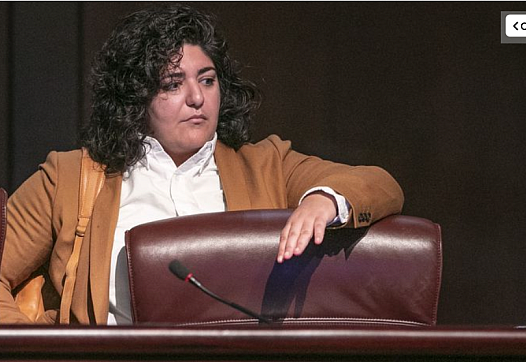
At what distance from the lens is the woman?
2096 mm

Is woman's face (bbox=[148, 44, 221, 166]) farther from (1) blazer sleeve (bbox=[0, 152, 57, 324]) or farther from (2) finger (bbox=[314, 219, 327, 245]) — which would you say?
(2) finger (bbox=[314, 219, 327, 245])

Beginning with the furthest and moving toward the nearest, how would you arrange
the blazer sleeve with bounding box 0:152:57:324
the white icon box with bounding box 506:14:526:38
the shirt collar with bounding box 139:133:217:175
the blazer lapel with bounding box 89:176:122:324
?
the white icon box with bounding box 506:14:526:38, the shirt collar with bounding box 139:133:217:175, the blazer sleeve with bounding box 0:152:57:324, the blazer lapel with bounding box 89:176:122:324

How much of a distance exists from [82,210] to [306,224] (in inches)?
26.2

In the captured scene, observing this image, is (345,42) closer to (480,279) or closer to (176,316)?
(480,279)

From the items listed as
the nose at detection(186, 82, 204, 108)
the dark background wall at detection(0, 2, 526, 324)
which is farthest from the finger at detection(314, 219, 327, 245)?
the dark background wall at detection(0, 2, 526, 324)

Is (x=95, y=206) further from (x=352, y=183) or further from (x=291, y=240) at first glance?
(x=291, y=240)

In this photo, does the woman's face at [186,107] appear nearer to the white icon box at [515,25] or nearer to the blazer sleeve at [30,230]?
the blazer sleeve at [30,230]

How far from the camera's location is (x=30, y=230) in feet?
7.13

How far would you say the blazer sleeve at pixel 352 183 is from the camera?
5.97 ft

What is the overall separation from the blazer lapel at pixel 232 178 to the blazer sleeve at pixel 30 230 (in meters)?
0.35

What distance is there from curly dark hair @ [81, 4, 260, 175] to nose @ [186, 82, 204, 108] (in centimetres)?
8

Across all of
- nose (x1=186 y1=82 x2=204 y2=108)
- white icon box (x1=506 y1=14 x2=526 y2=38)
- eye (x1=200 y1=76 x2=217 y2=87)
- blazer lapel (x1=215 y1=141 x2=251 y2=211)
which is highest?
white icon box (x1=506 y1=14 x2=526 y2=38)

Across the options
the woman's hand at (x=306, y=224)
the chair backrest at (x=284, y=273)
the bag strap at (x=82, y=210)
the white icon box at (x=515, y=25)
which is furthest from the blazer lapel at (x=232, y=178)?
the white icon box at (x=515, y=25)

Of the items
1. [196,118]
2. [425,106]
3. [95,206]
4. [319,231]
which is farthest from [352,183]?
[425,106]
